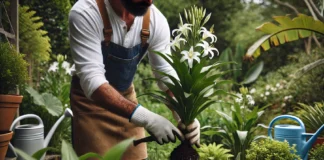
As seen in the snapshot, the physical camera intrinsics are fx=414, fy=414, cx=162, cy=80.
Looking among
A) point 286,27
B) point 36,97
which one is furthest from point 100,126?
point 286,27

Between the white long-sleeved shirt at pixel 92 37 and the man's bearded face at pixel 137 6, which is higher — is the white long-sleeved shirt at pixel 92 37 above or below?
below

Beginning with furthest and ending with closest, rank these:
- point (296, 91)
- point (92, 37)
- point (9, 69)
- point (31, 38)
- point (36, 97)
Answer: point (296, 91) → point (31, 38) → point (36, 97) → point (9, 69) → point (92, 37)

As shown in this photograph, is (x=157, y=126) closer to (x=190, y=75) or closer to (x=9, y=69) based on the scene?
(x=190, y=75)

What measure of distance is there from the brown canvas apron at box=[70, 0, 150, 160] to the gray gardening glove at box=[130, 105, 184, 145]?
45 cm

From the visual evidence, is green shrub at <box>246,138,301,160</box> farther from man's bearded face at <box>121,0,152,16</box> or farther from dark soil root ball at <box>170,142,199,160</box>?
man's bearded face at <box>121,0,152,16</box>

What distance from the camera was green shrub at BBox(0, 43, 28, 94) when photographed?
8.09 feet

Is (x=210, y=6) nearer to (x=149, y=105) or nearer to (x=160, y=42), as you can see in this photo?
(x=149, y=105)

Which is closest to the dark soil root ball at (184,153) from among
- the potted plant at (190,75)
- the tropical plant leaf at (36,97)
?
the potted plant at (190,75)

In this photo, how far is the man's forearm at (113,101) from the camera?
1.91 metres

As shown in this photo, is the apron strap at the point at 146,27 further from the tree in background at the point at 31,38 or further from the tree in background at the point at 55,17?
the tree in background at the point at 55,17

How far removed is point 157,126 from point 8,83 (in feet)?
3.74

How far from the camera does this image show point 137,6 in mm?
1985

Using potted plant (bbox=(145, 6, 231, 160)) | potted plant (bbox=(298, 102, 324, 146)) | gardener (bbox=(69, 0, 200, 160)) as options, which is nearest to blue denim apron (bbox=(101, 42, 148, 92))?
gardener (bbox=(69, 0, 200, 160))

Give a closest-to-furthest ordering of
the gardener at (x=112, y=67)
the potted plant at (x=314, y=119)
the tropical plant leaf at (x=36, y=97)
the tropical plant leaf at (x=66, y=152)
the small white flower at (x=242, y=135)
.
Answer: the tropical plant leaf at (x=66, y=152) → the gardener at (x=112, y=67) → the small white flower at (x=242, y=135) → the potted plant at (x=314, y=119) → the tropical plant leaf at (x=36, y=97)
